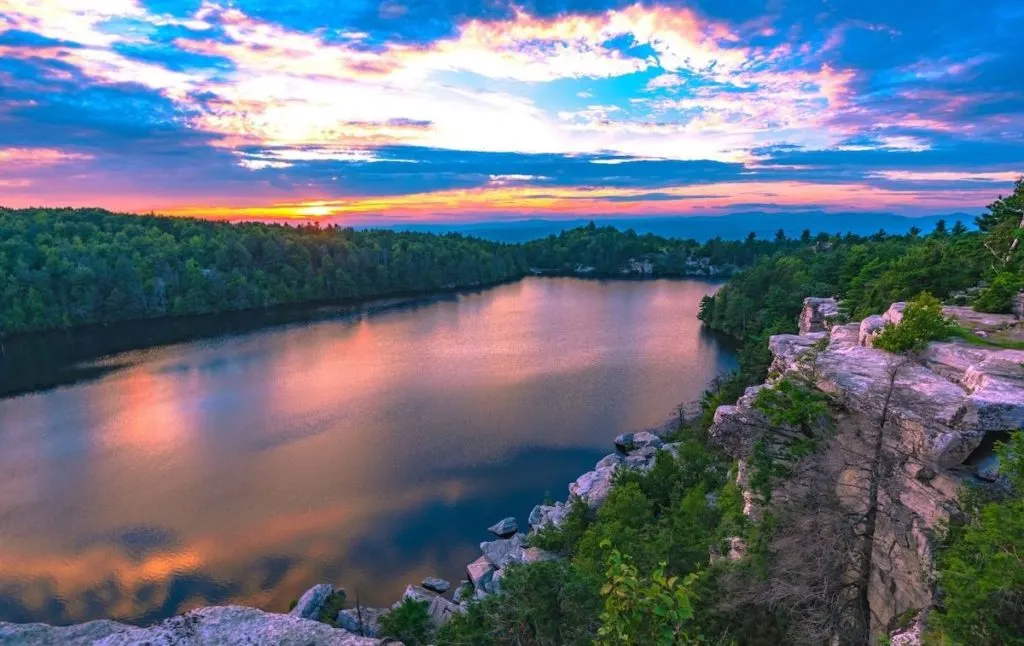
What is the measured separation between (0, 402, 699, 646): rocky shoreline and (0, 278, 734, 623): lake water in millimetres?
1393

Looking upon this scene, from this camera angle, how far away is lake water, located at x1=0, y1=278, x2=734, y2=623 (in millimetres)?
21203

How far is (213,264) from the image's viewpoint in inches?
3258

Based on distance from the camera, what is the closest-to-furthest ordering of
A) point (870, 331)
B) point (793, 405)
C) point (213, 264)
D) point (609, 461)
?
point (793, 405)
point (870, 331)
point (609, 461)
point (213, 264)

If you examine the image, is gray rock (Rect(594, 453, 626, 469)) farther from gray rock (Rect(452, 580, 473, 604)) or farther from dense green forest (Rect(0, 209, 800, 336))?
dense green forest (Rect(0, 209, 800, 336))

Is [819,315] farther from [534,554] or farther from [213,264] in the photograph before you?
[213,264]

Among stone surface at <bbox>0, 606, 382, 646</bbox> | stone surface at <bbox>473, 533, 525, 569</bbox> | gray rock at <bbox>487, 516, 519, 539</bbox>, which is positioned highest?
stone surface at <bbox>0, 606, 382, 646</bbox>

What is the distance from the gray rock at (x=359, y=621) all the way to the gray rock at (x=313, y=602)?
2.95 ft

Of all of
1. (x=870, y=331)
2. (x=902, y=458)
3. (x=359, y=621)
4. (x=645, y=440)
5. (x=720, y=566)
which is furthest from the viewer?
(x=645, y=440)

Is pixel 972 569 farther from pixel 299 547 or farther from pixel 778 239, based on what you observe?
pixel 778 239

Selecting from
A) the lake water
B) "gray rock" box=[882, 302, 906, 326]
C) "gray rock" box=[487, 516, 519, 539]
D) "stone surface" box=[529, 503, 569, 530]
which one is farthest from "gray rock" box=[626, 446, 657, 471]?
"gray rock" box=[882, 302, 906, 326]

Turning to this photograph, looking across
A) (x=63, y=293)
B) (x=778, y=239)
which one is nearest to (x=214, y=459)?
(x=63, y=293)

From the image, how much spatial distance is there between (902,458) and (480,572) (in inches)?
599

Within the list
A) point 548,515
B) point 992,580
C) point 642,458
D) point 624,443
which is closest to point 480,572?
point 548,515

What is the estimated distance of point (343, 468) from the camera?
28.5 meters
